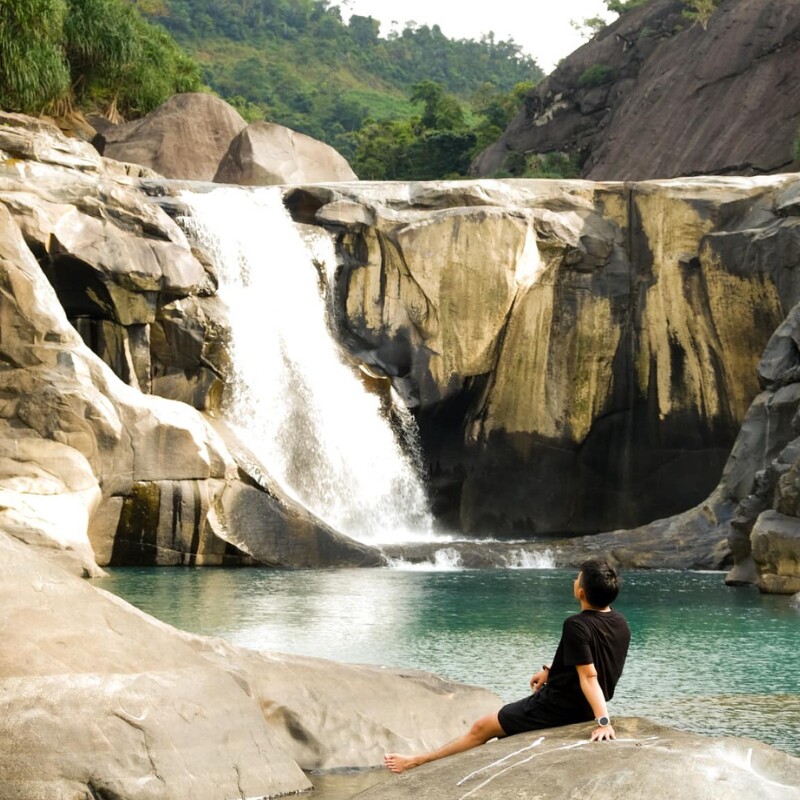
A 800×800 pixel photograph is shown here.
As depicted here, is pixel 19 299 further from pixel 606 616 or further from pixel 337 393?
pixel 606 616

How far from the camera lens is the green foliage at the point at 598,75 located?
4550 cm

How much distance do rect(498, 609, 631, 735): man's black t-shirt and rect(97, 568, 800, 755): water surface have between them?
2.39 meters

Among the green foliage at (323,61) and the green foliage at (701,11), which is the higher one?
the green foliage at (323,61)

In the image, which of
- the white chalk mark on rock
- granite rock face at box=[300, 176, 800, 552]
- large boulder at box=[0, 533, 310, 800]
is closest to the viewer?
the white chalk mark on rock

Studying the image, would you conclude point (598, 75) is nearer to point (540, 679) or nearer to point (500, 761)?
point (540, 679)

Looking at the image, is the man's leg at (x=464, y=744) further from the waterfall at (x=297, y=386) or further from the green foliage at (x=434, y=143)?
the green foliage at (x=434, y=143)

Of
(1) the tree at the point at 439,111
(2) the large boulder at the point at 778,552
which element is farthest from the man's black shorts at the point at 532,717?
(1) the tree at the point at 439,111

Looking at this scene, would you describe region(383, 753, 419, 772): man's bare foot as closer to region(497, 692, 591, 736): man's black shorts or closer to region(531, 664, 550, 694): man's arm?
region(497, 692, 591, 736): man's black shorts

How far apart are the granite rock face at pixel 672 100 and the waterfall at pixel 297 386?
15527 millimetres

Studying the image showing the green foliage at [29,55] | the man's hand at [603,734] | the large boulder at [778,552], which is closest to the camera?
the man's hand at [603,734]

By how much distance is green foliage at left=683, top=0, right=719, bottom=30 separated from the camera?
140 ft

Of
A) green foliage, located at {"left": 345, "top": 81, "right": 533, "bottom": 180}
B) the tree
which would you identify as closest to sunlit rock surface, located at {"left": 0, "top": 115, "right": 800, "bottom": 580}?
green foliage, located at {"left": 345, "top": 81, "right": 533, "bottom": 180}

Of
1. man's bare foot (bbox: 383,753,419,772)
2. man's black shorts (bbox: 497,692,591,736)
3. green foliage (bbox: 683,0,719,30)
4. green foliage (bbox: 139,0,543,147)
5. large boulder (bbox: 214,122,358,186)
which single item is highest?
green foliage (bbox: 139,0,543,147)

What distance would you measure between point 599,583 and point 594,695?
48cm
